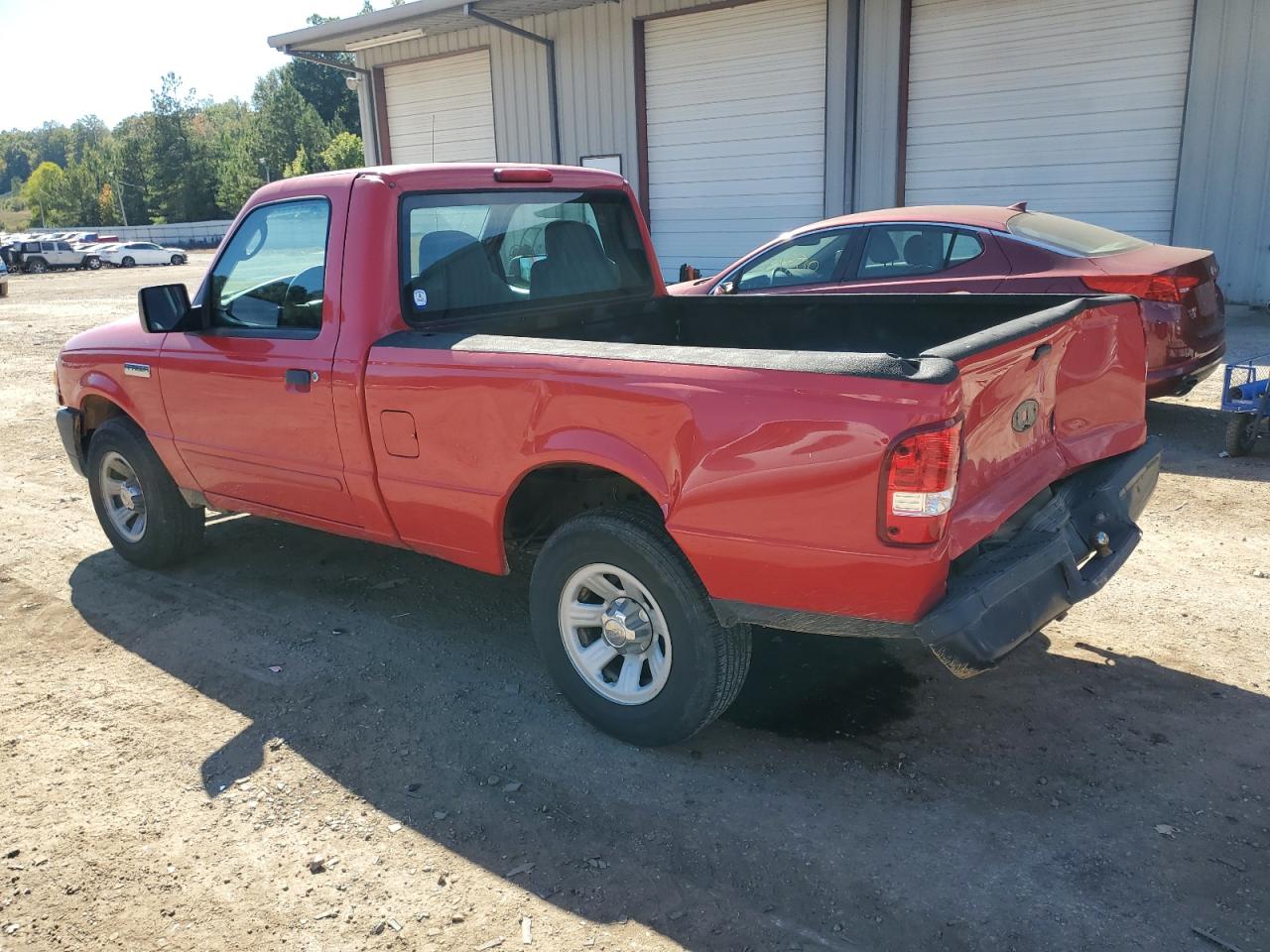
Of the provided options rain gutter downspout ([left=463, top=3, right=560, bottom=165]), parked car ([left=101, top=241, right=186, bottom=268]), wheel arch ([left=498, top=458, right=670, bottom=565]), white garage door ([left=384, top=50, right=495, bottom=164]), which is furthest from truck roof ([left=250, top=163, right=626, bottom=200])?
parked car ([left=101, top=241, right=186, bottom=268])

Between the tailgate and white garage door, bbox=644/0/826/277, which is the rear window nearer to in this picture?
the tailgate

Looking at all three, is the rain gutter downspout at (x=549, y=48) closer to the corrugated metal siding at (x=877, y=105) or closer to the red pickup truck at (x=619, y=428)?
the corrugated metal siding at (x=877, y=105)

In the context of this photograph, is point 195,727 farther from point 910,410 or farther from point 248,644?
point 910,410

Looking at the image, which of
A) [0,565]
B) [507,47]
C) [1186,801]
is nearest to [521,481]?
[1186,801]

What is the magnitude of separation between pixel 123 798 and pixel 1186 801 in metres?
3.57

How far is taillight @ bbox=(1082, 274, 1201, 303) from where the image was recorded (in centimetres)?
694

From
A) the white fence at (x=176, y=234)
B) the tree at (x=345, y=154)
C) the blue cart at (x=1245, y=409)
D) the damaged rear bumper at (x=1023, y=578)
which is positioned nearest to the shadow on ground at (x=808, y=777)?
the damaged rear bumper at (x=1023, y=578)

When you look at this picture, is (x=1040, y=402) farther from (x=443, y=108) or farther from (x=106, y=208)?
(x=106, y=208)

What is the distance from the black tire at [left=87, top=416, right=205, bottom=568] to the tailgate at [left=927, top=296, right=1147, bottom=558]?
4.24 metres

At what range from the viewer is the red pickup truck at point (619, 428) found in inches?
116

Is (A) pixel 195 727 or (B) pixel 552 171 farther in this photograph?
(B) pixel 552 171

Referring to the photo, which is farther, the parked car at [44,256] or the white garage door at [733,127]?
the parked car at [44,256]

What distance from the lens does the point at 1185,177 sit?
12633mm

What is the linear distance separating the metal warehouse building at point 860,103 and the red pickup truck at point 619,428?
34.0 ft
